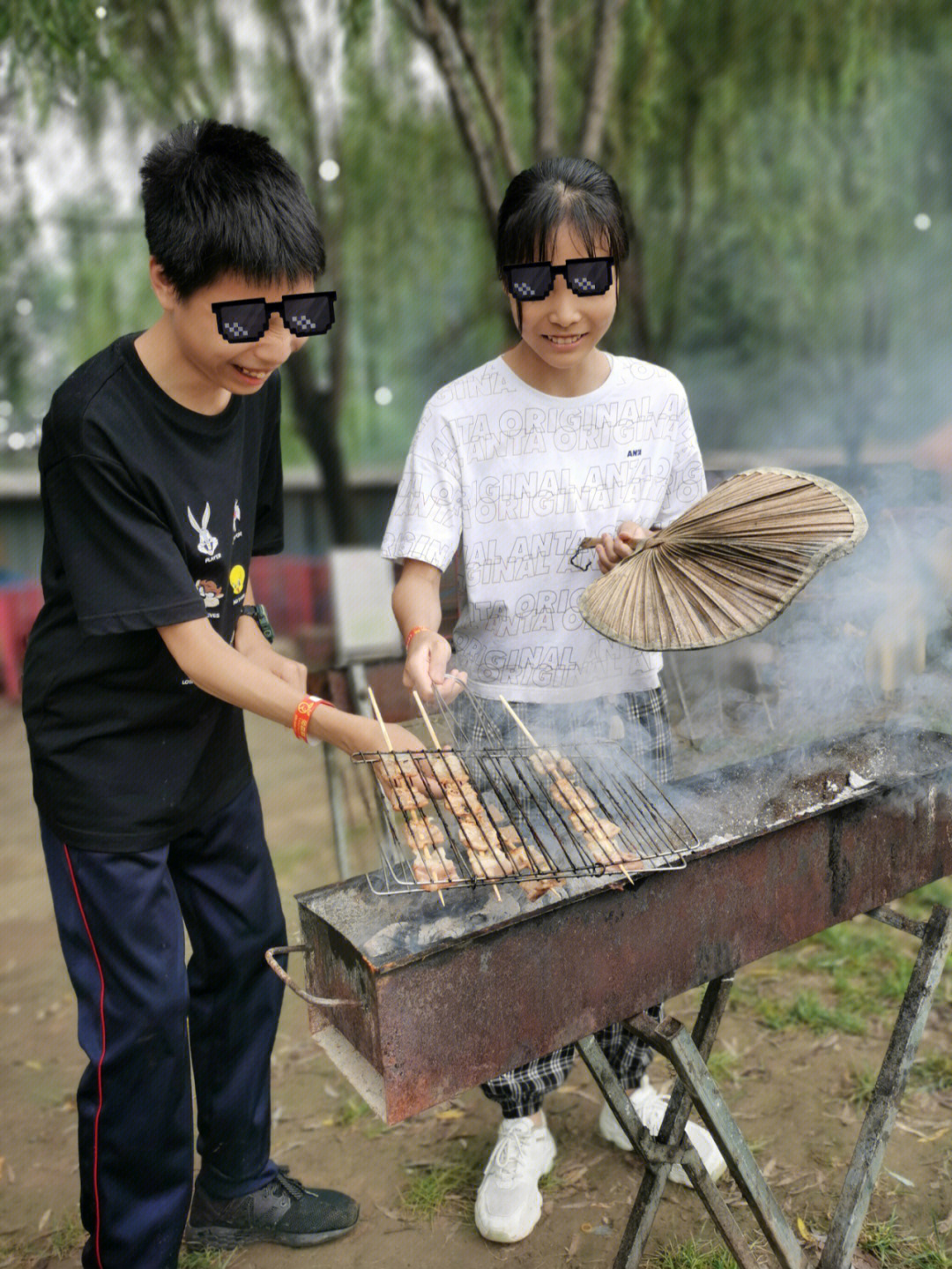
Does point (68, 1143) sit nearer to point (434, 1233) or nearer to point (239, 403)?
point (434, 1233)

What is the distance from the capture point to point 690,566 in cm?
220

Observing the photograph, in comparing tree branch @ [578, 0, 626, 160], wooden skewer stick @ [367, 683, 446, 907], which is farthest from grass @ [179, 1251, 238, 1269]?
tree branch @ [578, 0, 626, 160]

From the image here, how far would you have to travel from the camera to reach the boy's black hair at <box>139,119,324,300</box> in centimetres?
188

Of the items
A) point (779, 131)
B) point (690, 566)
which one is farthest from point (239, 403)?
point (779, 131)

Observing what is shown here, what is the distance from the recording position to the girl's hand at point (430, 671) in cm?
223

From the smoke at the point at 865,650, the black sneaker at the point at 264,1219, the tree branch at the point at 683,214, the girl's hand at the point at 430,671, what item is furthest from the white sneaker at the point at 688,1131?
the tree branch at the point at 683,214

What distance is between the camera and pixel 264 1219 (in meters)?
2.76

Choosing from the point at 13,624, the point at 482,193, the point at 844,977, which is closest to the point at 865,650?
the point at 844,977

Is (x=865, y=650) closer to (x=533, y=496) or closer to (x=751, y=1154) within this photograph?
(x=533, y=496)

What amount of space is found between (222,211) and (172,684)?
958 mm

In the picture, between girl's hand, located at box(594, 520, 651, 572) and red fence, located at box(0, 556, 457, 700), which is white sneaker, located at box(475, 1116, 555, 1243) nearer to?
girl's hand, located at box(594, 520, 651, 572)

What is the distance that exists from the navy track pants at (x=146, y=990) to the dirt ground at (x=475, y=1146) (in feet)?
2.04

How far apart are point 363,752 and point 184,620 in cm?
44

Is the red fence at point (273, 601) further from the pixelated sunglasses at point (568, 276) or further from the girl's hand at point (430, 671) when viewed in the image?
the pixelated sunglasses at point (568, 276)
